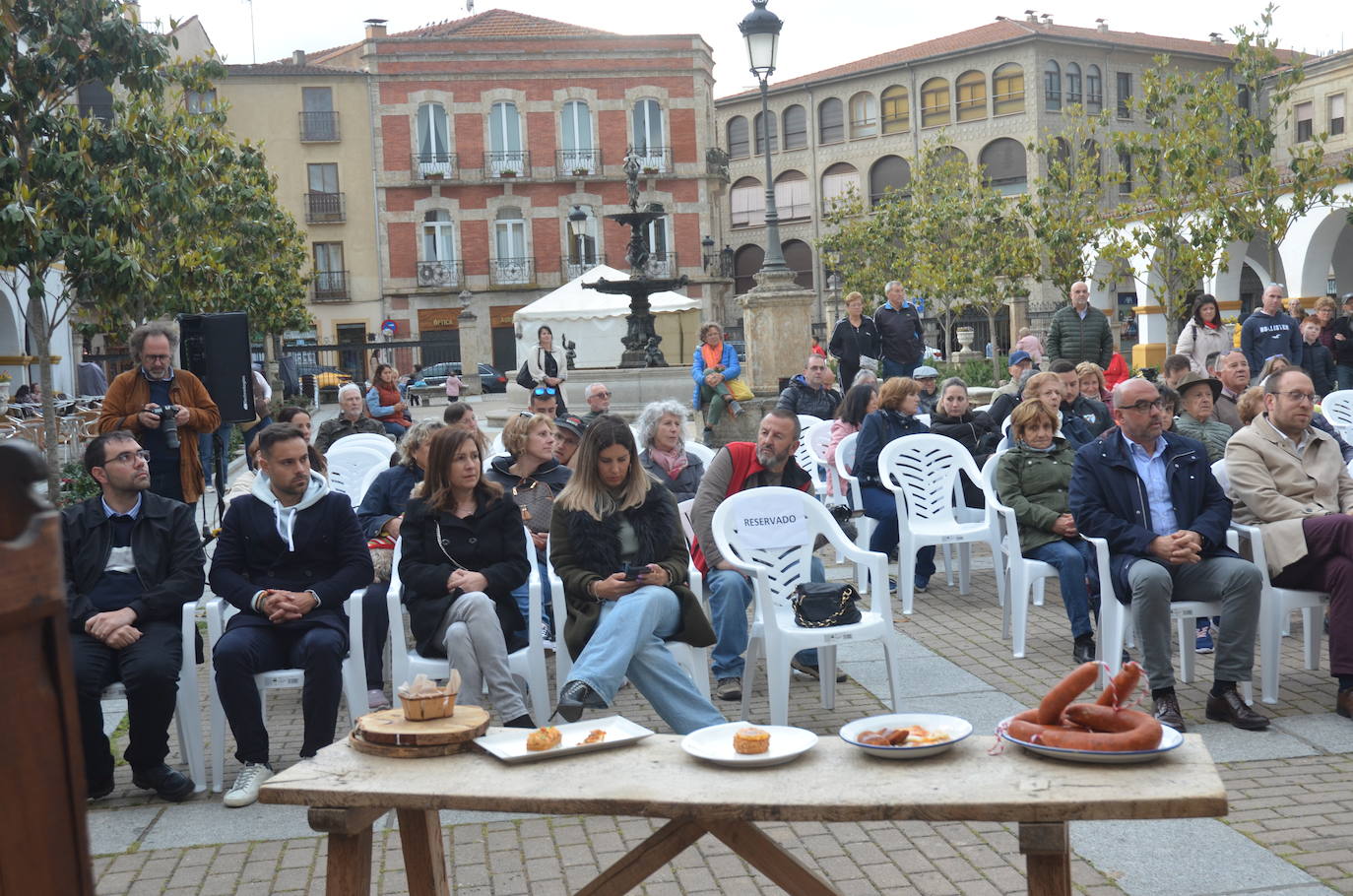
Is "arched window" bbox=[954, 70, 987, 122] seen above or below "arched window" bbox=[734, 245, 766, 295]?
above

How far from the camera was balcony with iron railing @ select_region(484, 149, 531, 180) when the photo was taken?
49656 mm

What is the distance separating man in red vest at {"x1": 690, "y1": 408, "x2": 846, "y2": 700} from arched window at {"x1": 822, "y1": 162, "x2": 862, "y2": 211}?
5275cm

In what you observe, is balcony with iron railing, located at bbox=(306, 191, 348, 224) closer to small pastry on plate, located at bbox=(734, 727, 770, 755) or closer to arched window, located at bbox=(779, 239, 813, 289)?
arched window, located at bbox=(779, 239, 813, 289)

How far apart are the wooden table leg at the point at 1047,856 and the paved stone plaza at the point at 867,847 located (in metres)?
0.37

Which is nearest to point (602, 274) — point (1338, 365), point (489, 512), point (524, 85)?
point (1338, 365)

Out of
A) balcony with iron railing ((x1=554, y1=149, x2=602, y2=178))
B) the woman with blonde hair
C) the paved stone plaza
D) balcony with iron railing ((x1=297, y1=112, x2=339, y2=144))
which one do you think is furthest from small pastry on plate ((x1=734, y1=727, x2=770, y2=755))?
balcony with iron railing ((x1=297, y1=112, x2=339, y2=144))

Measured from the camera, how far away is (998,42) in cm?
5462

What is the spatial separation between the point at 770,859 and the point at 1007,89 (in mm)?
55378

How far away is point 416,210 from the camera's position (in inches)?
1960

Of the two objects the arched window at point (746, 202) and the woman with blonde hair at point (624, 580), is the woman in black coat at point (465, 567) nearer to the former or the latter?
the woman with blonde hair at point (624, 580)

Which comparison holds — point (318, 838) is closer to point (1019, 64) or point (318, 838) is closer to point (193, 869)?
point (193, 869)

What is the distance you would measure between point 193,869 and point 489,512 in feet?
6.49

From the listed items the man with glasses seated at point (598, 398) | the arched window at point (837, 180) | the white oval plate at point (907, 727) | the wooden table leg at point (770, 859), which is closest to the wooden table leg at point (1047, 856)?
the white oval plate at point (907, 727)

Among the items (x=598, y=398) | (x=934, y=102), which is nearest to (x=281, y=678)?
(x=598, y=398)
